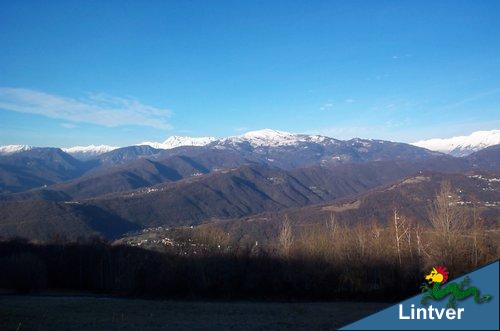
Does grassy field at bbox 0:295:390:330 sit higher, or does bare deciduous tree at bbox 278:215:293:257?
bare deciduous tree at bbox 278:215:293:257

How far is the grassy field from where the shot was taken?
2222 centimetres

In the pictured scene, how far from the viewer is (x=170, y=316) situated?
26.5 meters

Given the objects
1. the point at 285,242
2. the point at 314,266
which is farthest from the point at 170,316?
the point at 285,242

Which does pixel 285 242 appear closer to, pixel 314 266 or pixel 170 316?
pixel 314 266

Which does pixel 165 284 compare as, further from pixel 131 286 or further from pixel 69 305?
pixel 69 305

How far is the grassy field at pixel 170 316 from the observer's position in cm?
2222

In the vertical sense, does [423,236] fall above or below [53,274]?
A: above

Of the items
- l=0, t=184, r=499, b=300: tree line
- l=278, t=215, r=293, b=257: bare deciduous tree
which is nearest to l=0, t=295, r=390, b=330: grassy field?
l=0, t=184, r=499, b=300: tree line

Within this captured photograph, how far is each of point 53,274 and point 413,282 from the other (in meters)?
45.2

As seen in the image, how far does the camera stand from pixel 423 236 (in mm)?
46719

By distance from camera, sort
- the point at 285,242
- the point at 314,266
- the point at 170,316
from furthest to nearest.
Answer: the point at 285,242 → the point at 314,266 → the point at 170,316

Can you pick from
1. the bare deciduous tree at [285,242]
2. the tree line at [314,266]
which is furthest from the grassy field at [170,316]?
the bare deciduous tree at [285,242]

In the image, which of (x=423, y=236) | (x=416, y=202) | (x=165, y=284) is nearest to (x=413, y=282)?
(x=423, y=236)

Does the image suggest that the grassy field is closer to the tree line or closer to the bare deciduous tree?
the tree line
